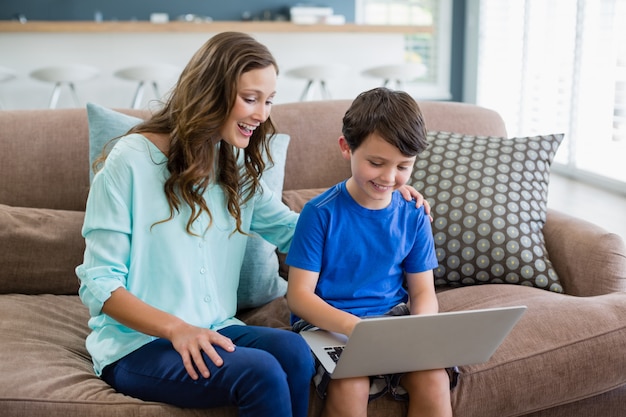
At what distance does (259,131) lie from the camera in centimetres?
172

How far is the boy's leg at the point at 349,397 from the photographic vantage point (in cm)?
150

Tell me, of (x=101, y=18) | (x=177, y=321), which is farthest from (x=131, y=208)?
(x=101, y=18)

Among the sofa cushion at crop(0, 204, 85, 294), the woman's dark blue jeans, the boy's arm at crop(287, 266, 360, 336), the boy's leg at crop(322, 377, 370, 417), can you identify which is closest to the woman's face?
the boy's arm at crop(287, 266, 360, 336)

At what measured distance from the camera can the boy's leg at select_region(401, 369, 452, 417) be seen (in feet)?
4.98

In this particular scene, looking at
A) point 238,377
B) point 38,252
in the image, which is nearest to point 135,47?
point 38,252

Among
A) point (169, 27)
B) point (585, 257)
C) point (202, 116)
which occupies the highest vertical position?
point (169, 27)

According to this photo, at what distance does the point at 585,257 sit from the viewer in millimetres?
1999

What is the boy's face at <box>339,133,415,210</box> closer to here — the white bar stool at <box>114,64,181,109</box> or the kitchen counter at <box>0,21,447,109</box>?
the white bar stool at <box>114,64,181,109</box>

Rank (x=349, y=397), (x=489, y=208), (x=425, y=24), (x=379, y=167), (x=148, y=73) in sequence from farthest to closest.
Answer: (x=425, y=24) → (x=148, y=73) → (x=489, y=208) → (x=379, y=167) → (x=349, y=397)

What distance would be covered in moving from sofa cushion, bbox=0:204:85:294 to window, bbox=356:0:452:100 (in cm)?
596

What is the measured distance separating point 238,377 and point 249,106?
1.80 feet

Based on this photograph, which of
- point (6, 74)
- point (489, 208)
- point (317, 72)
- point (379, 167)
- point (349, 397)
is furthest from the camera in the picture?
point (317, 72)

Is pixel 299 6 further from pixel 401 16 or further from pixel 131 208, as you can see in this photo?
pixel 131 208

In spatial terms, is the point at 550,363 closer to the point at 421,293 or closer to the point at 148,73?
the point at 421,293
